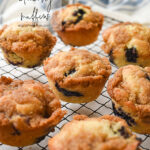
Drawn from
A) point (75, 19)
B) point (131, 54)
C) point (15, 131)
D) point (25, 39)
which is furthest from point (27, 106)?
point (75, 19)

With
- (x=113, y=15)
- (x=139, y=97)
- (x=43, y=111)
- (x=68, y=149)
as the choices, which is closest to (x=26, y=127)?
(x=43, y=111)

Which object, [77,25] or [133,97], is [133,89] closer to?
[133,97]

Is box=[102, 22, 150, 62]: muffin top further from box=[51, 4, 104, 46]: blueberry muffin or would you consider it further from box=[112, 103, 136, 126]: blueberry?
box=[112, 103, 136, 126]: blueberry

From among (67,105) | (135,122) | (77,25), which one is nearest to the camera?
(135,122)

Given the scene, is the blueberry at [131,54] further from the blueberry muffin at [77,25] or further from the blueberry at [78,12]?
the blueberry at [78,12]

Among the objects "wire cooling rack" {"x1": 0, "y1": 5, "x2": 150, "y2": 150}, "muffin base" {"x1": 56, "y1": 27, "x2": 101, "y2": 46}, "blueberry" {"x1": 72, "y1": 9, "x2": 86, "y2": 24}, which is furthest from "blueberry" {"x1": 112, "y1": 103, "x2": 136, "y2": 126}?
"blueberry" {"x1": 72, "y1": 9, "x2": 86, "y2": 24}

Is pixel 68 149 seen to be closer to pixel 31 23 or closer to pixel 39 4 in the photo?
pixel 31 23

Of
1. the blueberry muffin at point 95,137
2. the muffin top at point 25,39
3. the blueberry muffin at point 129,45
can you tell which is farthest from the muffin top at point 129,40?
the blueberry muffin at point 95,137
